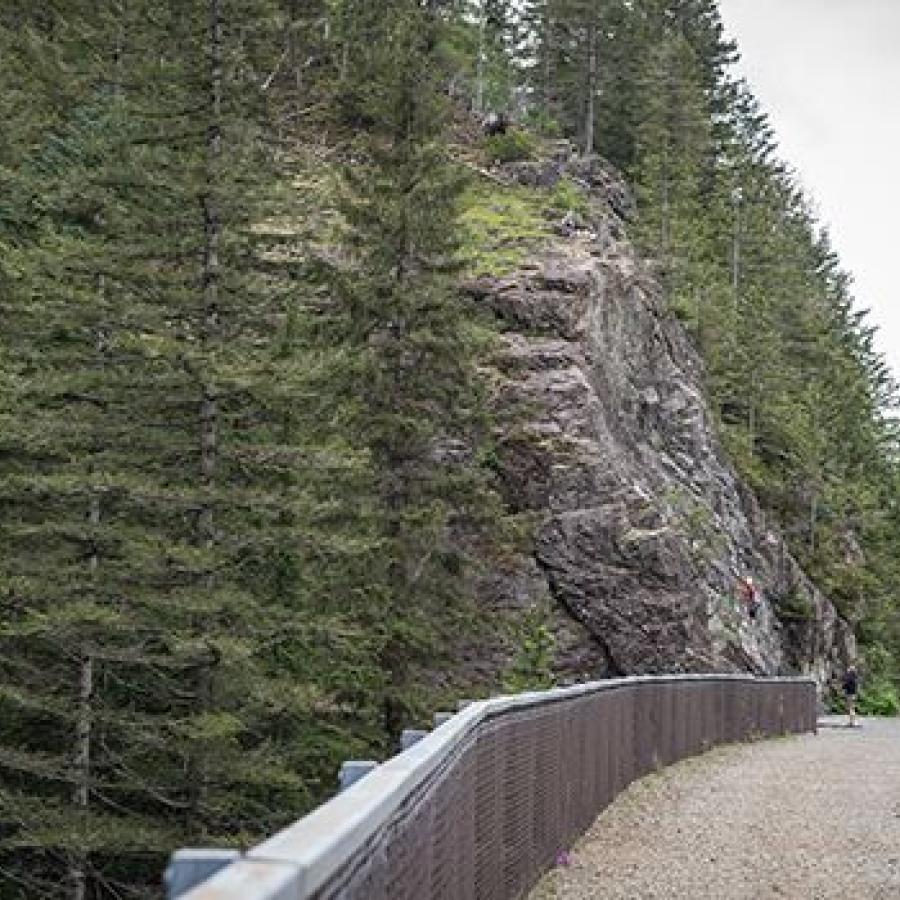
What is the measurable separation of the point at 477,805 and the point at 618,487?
21648 mm

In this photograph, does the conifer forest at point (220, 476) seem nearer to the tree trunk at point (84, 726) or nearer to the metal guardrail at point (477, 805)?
the tree trunk at point (84, 726)

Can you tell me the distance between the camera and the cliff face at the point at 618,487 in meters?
27.4

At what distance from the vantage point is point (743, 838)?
41.0 feet

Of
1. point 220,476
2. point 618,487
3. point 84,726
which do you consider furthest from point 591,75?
point 84,726

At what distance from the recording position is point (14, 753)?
1750 cm

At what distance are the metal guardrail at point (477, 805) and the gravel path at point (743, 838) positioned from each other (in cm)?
32

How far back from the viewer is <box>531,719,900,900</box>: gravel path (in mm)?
9898

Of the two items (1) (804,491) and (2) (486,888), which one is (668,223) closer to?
(1) (804,491)

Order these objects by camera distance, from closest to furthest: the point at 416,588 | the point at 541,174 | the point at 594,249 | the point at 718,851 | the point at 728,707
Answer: the point at 718,851, the point at 416,588, the point at 728,707, the point at 594,249, the point at 541,174

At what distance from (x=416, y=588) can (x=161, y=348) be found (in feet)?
20.3

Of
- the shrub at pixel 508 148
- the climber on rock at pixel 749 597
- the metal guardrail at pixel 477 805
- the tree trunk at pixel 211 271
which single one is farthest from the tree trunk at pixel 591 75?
the metal guardrail at pixel 477 805

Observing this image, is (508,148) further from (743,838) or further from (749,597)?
(743,838)

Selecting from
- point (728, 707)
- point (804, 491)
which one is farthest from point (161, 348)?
point (804, 491)

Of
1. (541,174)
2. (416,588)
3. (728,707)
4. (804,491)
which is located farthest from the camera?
(804,491)
